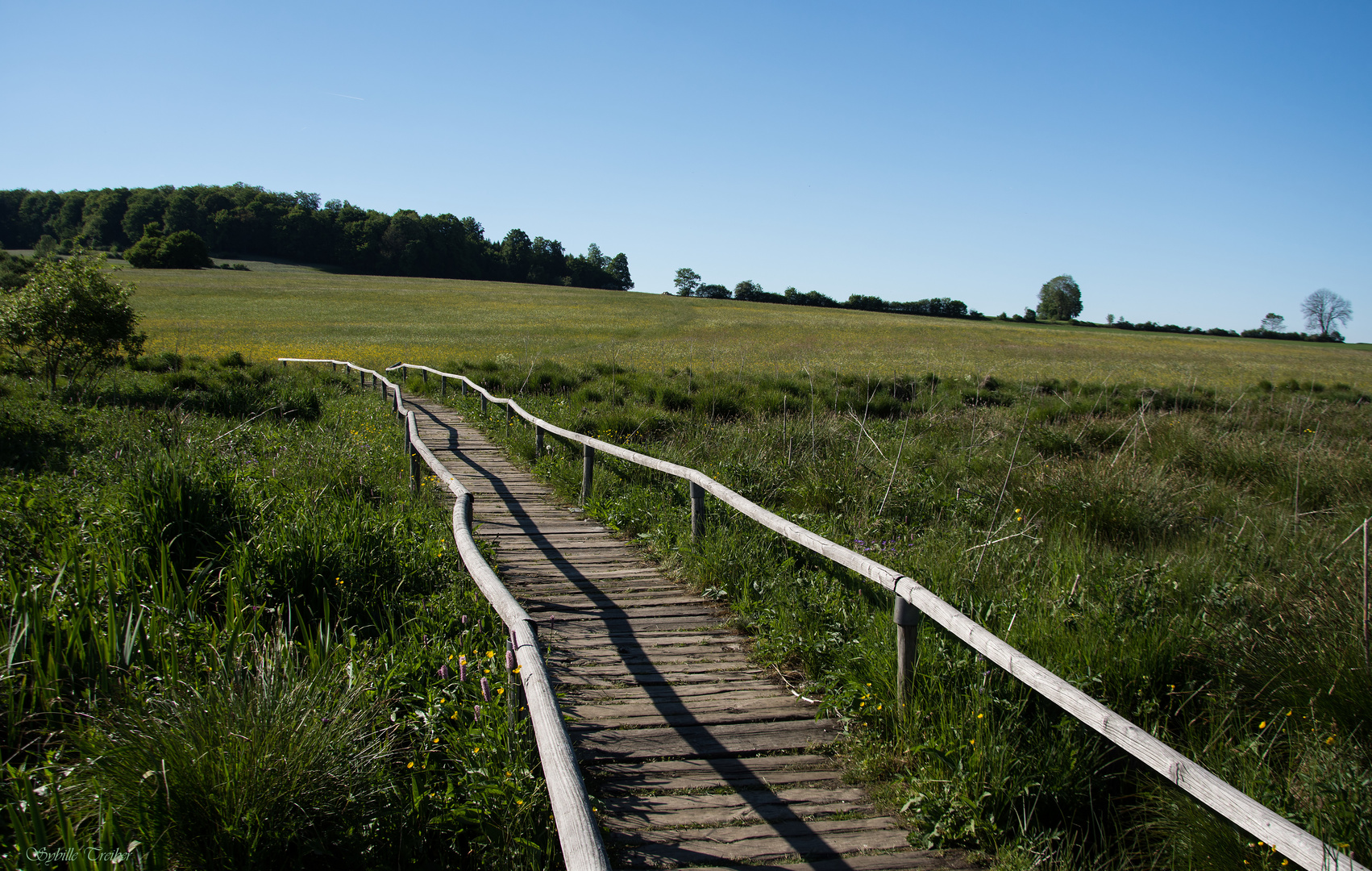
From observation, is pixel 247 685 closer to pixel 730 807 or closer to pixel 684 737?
pixel 684 737

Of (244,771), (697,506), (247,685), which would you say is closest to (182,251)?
(697,506)

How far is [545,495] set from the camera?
903cm

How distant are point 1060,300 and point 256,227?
337 ft

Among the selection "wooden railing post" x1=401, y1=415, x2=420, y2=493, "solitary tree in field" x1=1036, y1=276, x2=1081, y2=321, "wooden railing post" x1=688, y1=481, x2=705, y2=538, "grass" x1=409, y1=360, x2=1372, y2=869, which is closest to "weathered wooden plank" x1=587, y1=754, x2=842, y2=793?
"grass" x1=409, y1=360, x2=1372, y2=869

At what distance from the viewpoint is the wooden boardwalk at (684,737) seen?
302 centimetres

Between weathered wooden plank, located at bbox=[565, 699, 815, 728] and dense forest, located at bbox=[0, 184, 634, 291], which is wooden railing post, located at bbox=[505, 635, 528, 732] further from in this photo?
dense forest, located at bbox=[0, 184, 634, 291]

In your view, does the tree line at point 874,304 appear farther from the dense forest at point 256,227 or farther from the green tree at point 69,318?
the green tree at point 69,318

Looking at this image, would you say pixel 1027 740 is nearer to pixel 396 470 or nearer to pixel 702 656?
pixel 702 656

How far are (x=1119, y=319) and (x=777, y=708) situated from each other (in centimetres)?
9907

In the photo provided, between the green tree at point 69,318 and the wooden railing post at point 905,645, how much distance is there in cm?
1972

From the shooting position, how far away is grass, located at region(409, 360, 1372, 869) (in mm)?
3191

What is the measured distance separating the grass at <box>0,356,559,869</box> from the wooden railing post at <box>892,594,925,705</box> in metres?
1.84

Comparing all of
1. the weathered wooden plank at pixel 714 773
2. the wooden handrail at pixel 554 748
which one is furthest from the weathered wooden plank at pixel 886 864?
the wooden handrail at pixel 554 748

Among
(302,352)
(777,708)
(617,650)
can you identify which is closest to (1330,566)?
(777,708)
